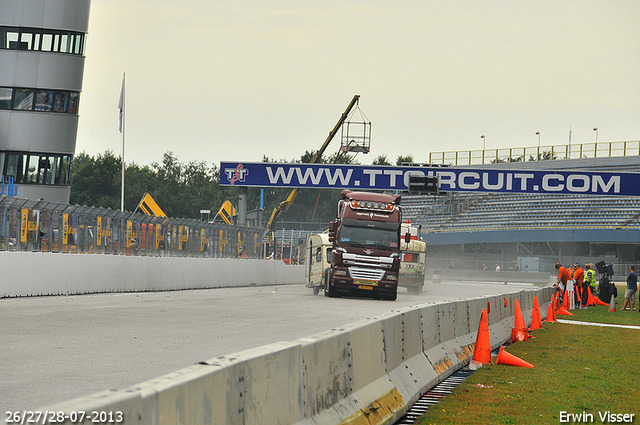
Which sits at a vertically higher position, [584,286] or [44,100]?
[44,100]

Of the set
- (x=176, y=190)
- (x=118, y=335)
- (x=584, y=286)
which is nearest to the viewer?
(x=118, y=335)

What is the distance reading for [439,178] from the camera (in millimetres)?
45406

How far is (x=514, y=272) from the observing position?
66.9m

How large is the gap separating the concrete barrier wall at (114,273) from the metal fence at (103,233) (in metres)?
0.36

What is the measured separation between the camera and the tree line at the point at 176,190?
11106 centimetres

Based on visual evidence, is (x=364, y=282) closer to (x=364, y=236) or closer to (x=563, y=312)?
(x=364, y=236)

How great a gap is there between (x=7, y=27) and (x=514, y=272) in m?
41.1

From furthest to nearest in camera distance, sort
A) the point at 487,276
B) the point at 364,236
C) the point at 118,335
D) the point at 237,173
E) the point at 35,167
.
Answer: the point at 487,276 < the point at 237,173 < the point at 35,167 < the point at 364,236 < the point at 118,335

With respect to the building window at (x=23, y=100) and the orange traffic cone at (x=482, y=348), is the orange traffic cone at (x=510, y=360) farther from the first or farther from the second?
the building window at (x=23, y=100)

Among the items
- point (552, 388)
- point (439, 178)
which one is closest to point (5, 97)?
point (439, 178)

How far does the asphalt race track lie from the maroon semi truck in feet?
14.9

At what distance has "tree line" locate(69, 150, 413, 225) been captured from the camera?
364 feet

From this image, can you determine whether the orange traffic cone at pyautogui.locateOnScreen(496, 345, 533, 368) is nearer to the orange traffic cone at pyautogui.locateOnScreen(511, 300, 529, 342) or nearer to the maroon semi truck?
A: the orange traffic cone at pyautogui.locateOnScreen(511, 300, 529, 342)

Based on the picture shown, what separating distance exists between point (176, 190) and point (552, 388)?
115m
